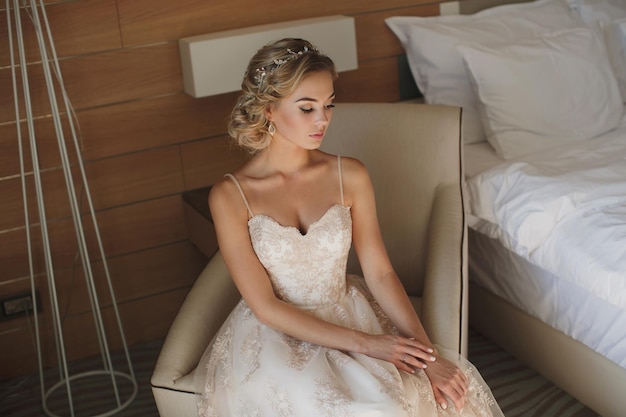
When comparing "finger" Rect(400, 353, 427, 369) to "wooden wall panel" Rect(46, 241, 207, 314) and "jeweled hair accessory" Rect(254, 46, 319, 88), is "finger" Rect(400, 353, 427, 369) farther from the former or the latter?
"wooden wall panel" Rect(46, 241, 207, 314)

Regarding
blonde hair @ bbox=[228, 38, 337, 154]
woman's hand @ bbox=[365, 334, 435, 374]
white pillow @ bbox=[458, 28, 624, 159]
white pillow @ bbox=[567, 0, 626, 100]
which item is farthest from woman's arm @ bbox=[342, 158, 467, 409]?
white pillow @ bbox=[567, 0, 626, 100]

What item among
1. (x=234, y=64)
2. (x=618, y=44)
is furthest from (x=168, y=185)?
(x=618, y=44)

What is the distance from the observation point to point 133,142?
2875 millimetres

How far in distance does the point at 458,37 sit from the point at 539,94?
1.22 ft

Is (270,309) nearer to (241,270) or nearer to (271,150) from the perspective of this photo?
(241,270)

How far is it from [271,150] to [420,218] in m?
0.60

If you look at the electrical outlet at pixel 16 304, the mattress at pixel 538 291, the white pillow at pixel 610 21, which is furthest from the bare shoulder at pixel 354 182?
the white pillow at pixel 610 21

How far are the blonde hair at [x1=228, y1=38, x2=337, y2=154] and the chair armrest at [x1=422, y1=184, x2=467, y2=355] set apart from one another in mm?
550

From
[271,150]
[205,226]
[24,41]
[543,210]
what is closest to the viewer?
[271,150]

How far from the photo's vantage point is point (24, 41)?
2.63 m

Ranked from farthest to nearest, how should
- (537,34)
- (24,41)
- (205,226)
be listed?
(537,34), (205,226), (24,41)

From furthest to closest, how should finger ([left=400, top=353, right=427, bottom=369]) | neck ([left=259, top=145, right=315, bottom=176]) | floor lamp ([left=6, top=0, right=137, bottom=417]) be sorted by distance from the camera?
1. floor lamp ([left=6, top=0, right=137, bottom=417])
2. neck ([left=259, top=145, right=315, bottom=176])
3. finger ([left=400, top=353, right=427, bottom=369])

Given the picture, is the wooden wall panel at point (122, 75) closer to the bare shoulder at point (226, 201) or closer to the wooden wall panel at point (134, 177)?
the wooden wall panel at point (134, 177)

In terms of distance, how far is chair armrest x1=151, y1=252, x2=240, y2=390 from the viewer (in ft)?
6.70
